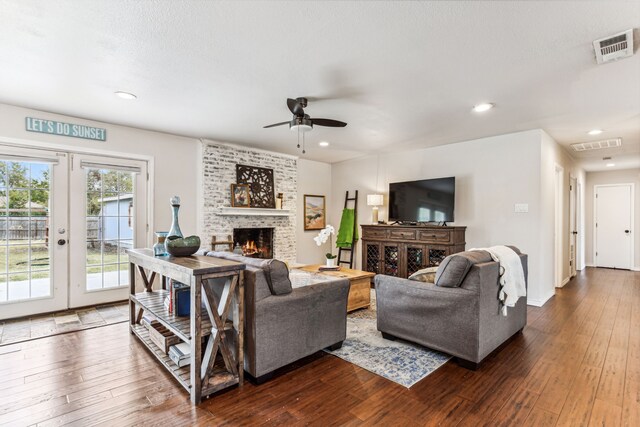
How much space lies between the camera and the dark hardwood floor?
1959 mm

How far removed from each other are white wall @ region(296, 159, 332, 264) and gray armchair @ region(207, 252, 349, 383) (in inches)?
165

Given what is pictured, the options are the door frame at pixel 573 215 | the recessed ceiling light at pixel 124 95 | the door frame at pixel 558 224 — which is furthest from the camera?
the door frame at pixel 573 215

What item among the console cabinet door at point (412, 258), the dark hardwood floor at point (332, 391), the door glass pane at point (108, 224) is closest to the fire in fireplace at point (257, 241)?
the door glass pane at point (108, 224)

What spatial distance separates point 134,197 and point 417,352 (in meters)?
4.18

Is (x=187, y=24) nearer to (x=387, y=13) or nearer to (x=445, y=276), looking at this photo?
(x=387, y=13)

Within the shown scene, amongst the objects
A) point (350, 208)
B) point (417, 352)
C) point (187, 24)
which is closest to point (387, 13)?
point (187, 24)

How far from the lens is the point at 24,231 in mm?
3816

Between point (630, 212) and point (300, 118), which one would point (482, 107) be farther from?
point (630, 212)

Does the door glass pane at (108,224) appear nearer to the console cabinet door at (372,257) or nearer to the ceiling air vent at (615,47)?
the console cabinet door at (372,257)

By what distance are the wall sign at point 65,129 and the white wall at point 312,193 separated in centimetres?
358

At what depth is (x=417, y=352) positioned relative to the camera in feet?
9.37

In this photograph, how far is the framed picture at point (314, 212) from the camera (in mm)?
6965

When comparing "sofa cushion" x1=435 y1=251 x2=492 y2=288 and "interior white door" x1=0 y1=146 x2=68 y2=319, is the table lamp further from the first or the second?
"interior white door" x1=0 y1=146 x2=68 y2=319

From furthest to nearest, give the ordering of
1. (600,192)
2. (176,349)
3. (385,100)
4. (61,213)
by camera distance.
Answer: (600,192)
(61,213)
(385,100)
(176,349)
